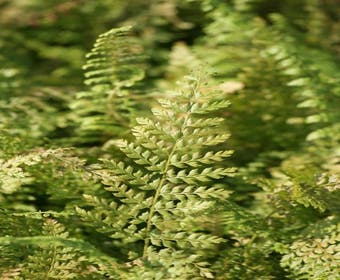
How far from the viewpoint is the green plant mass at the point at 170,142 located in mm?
2137

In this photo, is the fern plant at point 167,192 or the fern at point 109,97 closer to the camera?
the fern plant at point 167,192

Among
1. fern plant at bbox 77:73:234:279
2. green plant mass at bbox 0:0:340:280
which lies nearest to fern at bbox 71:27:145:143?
green plant mass at bbox 0:0:340:280

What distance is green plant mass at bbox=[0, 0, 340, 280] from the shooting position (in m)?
2.14

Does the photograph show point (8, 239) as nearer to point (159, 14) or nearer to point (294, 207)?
point (294, 207)

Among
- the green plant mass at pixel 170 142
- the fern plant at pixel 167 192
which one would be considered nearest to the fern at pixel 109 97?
the green plant mass at pixel 170 142

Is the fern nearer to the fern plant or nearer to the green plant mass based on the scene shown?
the green plant mass

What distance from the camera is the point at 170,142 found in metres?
2.76

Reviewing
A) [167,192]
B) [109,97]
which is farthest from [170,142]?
[167,192]

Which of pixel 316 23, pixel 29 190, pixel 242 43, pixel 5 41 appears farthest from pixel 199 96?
pixel 5 41

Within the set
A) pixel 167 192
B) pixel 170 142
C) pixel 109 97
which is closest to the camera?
pixel 167 192

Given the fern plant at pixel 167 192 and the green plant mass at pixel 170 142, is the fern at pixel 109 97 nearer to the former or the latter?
the green plant mass at pixel 170 142

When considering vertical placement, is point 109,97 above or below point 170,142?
above

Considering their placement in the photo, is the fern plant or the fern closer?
the fern plant

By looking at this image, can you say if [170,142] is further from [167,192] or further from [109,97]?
[167,192]
